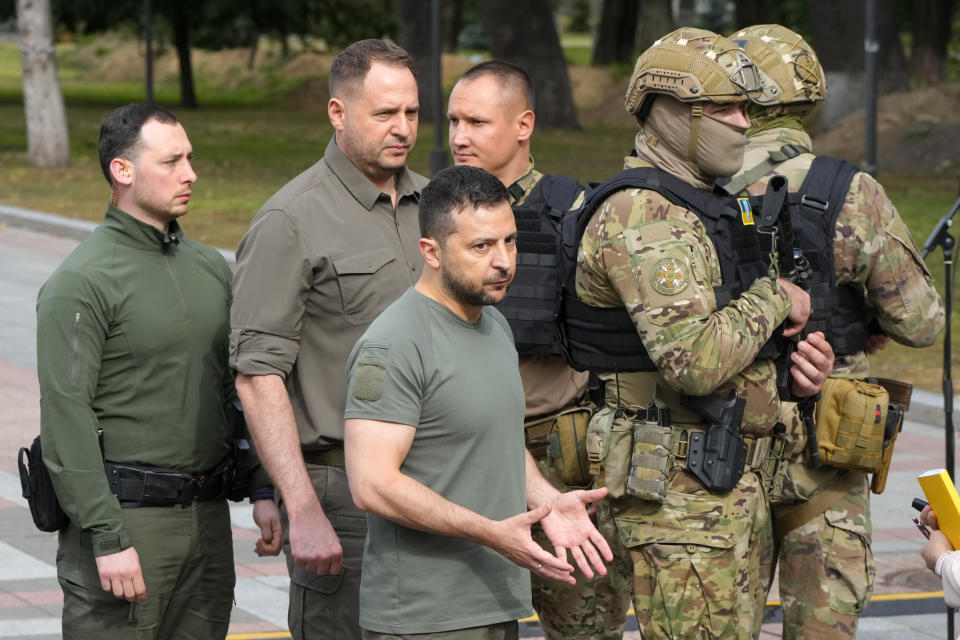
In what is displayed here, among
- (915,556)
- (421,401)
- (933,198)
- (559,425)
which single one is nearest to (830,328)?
(559,425)

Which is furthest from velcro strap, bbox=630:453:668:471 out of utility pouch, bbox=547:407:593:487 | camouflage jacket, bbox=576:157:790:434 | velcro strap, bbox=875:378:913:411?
velcro strap, bbox=875:378:913:411

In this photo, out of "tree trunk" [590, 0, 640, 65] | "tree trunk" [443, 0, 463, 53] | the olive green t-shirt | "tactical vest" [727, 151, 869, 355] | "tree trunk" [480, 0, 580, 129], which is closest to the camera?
the olive green t-shirt

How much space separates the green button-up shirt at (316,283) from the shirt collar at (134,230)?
0.24m

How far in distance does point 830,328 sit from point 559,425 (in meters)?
0.87

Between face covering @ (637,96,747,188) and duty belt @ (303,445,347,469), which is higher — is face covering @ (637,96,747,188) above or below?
above

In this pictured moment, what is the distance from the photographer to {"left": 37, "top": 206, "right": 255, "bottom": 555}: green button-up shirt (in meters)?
4.07

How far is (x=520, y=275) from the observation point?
495 cm

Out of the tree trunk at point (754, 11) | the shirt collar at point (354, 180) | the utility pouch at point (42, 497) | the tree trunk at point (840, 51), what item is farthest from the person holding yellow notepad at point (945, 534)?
the tree trunk at point (754, 11)

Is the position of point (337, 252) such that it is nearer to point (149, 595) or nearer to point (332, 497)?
point (332, 497)

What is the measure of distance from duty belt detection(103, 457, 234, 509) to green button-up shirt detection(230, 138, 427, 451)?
33cm

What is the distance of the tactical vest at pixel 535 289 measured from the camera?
4.91m

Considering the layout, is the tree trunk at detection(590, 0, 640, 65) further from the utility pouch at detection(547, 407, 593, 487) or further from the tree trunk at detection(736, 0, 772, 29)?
the utility pouch at detection(547, 407, 593, 487)

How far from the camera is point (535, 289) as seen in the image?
4.93m

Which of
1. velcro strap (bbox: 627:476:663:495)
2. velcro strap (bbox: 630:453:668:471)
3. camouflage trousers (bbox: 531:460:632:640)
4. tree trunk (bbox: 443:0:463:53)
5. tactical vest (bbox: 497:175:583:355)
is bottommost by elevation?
tree trunk (bbox: 443:0:463:53)
